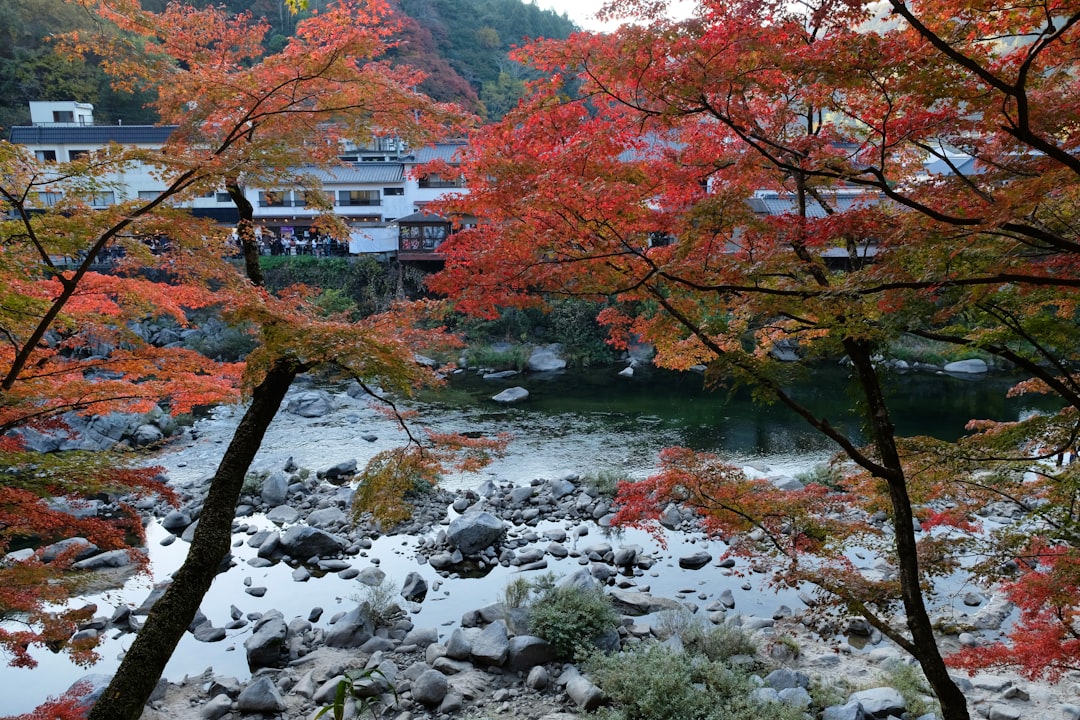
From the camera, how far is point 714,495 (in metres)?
5.43

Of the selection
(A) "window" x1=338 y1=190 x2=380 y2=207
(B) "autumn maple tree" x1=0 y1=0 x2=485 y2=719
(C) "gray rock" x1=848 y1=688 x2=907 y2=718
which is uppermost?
(A) "window" x1=338 y1=190 x2=380 y2=207

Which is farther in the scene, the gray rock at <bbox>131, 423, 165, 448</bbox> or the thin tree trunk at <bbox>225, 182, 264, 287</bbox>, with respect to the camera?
the gray rock at <bbox>131, 423, 165, 448</bbox>

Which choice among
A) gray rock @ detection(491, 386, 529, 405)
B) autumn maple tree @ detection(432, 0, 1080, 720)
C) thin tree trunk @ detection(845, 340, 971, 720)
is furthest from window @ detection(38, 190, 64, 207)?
gray rock @ detection(491, 386, 529, 405)

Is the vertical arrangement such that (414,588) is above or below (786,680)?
below

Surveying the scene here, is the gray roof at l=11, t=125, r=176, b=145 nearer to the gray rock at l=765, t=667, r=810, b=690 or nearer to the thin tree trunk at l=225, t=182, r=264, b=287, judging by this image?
the thin tree trunk at l=225, t=182, r=264, b=287

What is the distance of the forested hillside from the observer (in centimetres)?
2570

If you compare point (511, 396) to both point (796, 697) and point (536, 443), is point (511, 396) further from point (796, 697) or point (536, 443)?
point (796, 697)

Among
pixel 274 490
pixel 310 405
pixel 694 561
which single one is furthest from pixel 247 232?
pixel 310 405

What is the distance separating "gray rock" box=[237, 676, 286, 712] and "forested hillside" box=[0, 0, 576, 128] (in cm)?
1714

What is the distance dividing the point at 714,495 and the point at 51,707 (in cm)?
496

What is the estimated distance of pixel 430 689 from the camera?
5992 millimetres

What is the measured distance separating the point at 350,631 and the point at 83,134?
82.8 feet

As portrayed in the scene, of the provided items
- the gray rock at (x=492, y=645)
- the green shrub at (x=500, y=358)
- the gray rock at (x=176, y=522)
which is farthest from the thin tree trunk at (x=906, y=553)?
the green shrub at (x=500, y=358)

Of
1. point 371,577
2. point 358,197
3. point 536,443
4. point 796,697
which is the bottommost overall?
point 536,443
